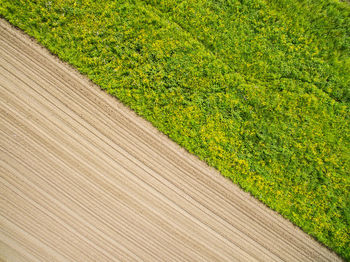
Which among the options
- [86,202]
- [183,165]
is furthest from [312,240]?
[86,202]

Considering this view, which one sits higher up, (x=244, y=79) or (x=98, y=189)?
(x=244, y=79)

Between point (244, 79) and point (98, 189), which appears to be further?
point (244, 79)

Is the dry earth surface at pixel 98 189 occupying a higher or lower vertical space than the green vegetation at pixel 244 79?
lower

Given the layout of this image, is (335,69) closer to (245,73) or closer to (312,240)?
(245,73)

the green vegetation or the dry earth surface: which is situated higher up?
the green vegetation
